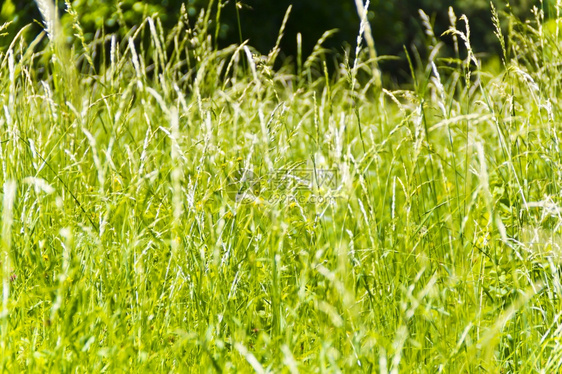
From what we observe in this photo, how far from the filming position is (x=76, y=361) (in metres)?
1.41

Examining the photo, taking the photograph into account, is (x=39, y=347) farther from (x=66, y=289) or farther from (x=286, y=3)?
(x=286, y=3)

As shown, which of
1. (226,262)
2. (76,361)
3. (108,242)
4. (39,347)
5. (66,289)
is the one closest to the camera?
(76,361)

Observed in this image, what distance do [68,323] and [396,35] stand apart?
31.2 ft

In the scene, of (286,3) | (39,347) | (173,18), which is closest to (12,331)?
(39,347)

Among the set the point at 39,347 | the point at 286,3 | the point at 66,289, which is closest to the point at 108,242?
the point at 66,289

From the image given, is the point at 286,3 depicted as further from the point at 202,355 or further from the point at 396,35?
the point at 202,355

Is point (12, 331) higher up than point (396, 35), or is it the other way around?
point (12, 331)

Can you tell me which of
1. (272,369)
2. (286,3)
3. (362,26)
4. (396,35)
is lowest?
(396,35)

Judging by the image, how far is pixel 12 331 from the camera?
4.88 feet

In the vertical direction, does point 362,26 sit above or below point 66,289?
above

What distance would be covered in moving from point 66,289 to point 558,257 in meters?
1.16

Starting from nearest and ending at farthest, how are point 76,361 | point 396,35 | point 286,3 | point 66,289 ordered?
point 76,361 → point 66,289 → point 286,3 → point 396,35

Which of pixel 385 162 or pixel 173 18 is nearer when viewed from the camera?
pixel 385 162

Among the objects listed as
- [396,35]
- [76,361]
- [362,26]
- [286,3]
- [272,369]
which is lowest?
[396,35]
